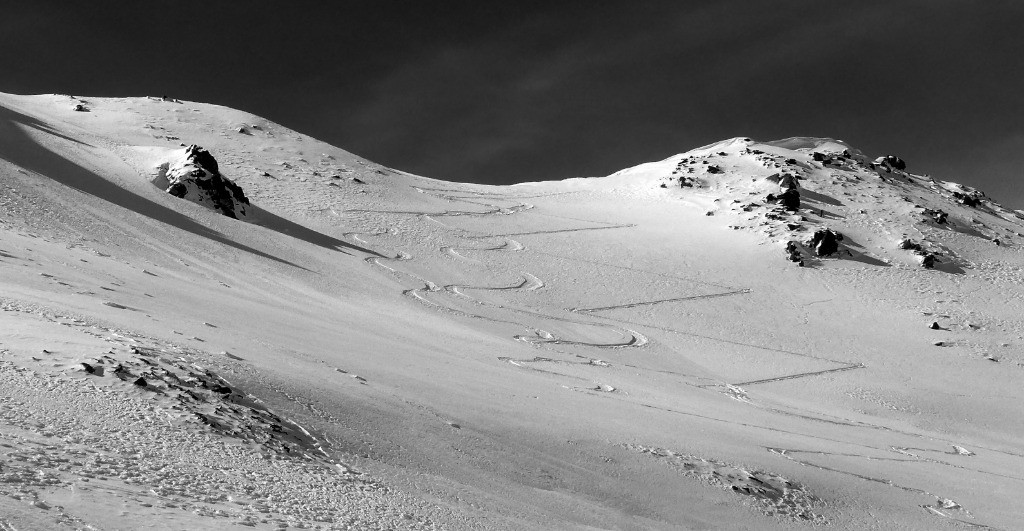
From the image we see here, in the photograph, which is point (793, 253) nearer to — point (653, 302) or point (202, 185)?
point (653, 302)

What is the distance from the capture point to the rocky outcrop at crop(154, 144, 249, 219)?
125ft

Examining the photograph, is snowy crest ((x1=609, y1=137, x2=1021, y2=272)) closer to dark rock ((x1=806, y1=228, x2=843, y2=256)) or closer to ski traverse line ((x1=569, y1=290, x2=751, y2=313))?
dark rock ((x1=806, y1=228, x2=843, y2=256))

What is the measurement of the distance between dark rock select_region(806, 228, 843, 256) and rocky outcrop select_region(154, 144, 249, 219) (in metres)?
34.3

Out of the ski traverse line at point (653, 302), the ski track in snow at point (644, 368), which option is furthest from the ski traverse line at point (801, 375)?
the ski traverse line at point (653, 302)

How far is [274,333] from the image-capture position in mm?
16703

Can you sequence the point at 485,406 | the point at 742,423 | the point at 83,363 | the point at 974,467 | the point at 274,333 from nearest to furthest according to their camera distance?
the point at 83,363
the point at 485,406
the point at 274,333
the point at 742,423
the point at 974,467

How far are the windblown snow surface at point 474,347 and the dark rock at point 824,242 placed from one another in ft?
2.19

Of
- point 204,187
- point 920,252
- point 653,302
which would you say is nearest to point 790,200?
point 920,252

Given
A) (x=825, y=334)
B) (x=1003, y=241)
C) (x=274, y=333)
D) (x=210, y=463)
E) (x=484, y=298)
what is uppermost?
(x=1003, y=241)

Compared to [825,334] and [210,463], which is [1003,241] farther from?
[210,463]

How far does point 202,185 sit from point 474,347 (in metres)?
21.4

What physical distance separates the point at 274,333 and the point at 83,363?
22.1ft

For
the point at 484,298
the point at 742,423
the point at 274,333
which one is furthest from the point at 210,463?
the point at 484,298

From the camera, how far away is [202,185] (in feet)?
126
